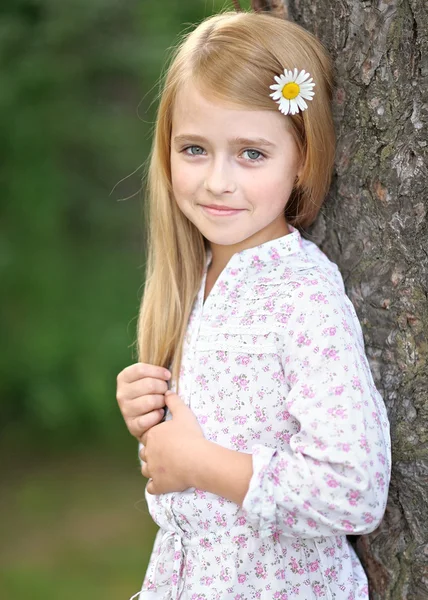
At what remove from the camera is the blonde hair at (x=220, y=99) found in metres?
1.83

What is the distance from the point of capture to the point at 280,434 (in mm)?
1826

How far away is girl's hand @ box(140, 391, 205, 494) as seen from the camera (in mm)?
1857

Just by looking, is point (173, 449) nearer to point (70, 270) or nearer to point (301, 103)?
point (301, 103)

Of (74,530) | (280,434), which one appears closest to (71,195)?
(74,530)

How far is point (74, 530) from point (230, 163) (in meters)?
3.14

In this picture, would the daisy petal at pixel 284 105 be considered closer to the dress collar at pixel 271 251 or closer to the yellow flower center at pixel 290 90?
the yellow flower center at pixel 290 90

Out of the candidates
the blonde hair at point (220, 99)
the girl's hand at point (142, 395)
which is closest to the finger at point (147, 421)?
the girl's hand at point (142, 395)

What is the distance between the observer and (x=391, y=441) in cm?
189

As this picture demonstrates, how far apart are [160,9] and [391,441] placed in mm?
3081

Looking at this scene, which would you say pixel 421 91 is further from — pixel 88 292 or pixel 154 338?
pixel 88 292

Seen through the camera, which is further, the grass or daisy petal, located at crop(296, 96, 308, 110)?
the grass

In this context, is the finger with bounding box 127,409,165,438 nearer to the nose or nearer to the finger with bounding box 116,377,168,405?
the finger with bounding box 116,377,168,405

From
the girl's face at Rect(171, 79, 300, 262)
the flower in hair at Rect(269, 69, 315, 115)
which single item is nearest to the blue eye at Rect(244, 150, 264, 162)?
the girl's face at Rect(171, 79, 300, 262)

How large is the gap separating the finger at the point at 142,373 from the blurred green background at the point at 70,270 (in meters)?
1.97
